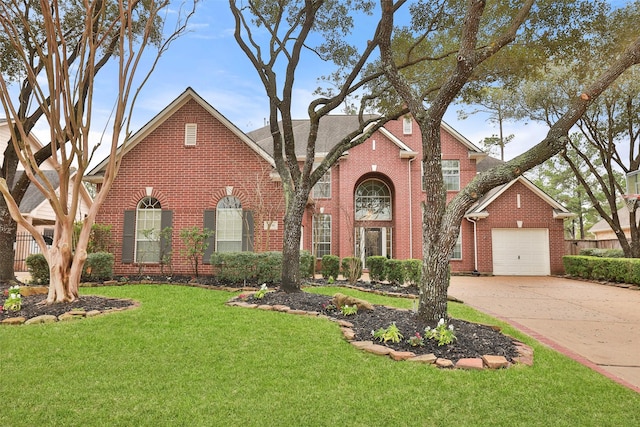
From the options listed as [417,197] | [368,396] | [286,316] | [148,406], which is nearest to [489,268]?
[417,197]

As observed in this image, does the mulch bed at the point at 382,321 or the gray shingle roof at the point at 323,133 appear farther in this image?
the gray shingle roof at the point at 323,133

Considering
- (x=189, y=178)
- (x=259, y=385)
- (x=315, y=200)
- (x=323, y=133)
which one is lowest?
(x=259, y=385)

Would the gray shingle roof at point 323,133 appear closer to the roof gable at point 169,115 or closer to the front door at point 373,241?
the front door at point 373,241

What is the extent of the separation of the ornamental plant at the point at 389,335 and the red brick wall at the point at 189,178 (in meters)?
7.14

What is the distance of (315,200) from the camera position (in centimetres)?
1642

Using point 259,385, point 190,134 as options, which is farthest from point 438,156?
point 190,134

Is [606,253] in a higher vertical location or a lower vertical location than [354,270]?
higher

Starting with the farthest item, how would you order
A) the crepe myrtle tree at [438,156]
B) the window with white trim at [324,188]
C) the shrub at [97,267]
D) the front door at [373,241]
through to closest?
the front door at [373,241]
the window with white trim at [324,188]
the shrub at [97,267]
the crepe myrtle tree at [438,156]

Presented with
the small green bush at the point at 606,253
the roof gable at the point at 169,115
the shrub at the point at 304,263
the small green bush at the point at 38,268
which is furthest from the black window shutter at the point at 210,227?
the small green bush at the point at 606,253

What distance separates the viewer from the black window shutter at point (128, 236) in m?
12.1

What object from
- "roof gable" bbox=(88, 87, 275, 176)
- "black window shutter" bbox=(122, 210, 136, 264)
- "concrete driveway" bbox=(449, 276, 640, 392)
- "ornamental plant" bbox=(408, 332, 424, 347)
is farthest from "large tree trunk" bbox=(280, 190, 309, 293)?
"black window shutter" bbox=(122, 210, 136, 264)

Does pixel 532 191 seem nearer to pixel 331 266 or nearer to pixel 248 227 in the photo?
pixel 331 266

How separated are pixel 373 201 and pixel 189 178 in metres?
9.56

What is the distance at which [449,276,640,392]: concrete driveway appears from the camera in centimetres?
512
